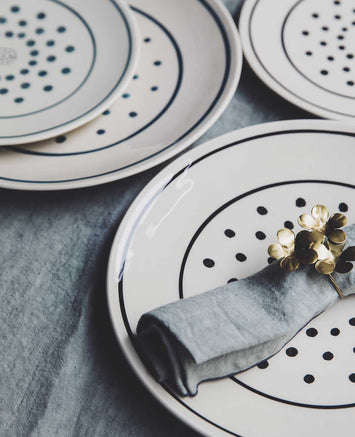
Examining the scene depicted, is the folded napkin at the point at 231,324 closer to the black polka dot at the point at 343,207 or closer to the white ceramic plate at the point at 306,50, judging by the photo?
the black polka dot at the point at 343,207

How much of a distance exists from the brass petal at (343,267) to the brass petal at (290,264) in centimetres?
3

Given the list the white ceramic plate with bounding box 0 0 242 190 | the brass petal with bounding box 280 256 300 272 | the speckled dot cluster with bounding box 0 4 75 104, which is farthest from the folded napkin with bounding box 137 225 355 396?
the speckled dot cluster with bounding box 0 4 75 104

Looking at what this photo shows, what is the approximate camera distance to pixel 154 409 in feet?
1.30

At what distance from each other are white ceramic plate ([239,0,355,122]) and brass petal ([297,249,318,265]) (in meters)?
0.17

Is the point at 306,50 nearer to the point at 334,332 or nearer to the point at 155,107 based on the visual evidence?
the point at 155,107

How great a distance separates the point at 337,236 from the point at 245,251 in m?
0.07

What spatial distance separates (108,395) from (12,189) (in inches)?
7.5

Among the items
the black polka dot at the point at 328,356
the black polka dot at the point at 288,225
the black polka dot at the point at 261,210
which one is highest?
the black polka dot at the point at 261,210

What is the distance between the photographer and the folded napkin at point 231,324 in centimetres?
37

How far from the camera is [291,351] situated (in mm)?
401

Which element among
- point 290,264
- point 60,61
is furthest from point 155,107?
point 290,264

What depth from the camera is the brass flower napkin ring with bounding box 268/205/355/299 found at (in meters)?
0.40

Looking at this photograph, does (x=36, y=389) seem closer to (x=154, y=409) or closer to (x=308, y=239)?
(x=154, y=409)

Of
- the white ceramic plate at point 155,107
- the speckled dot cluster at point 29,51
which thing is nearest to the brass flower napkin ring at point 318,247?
the white ceramic plate at point 155,107
